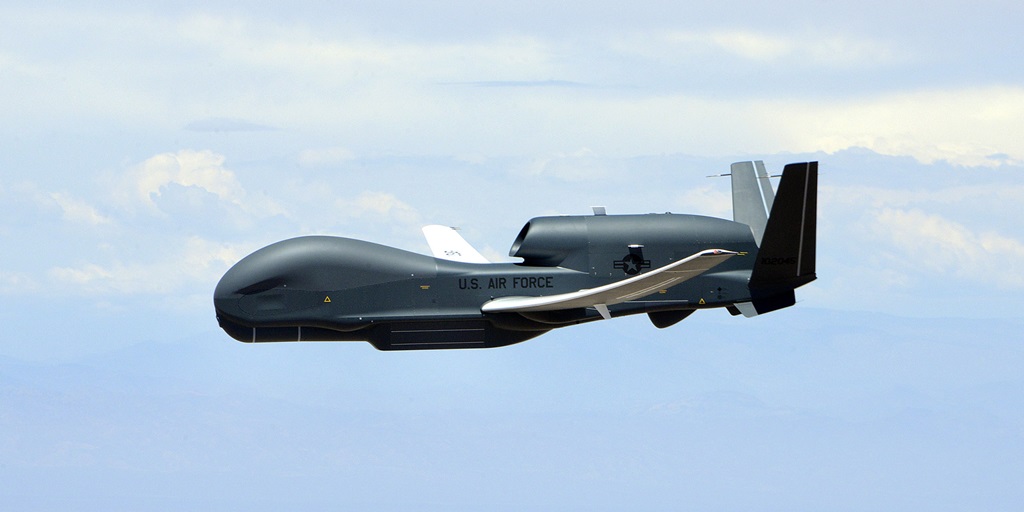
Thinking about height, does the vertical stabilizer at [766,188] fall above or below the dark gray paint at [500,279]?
above

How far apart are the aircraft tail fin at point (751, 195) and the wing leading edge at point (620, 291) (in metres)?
4.59

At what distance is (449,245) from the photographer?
3950 centimetres

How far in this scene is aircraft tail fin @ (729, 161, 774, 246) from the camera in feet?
124

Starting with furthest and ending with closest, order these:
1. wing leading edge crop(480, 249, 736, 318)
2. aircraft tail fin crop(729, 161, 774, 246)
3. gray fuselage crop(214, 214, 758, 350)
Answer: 1. aircraft tail fin crop(729, 161, 774, 246)
2. gray fuselage crop(214, 214, 758, 350)
3. wing leading edge crop(480, 249, 736, 318)

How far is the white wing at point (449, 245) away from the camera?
38.9 m

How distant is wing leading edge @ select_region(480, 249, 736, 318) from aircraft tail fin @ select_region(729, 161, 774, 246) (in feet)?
15.1

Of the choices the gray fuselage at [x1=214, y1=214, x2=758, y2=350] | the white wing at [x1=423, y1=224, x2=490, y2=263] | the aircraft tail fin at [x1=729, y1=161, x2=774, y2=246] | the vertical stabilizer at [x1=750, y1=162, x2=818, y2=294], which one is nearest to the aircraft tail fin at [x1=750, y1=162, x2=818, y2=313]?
the vertical stabilizer at [x1=750, y1=162, x2=818, y2=294]

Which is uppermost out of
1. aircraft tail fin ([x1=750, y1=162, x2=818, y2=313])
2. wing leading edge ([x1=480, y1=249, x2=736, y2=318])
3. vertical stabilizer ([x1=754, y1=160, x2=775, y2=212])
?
vertical stabilizer ([x1=754, y1=160, x2=775, y2=212])

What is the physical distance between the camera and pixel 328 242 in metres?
34.2

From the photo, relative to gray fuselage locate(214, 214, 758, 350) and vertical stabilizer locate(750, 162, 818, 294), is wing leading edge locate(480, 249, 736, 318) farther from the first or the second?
vertical stabilizer locate(750, 162, 818, 294)

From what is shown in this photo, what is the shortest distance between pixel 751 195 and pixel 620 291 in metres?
7.21

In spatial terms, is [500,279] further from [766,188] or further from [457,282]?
[766,188]

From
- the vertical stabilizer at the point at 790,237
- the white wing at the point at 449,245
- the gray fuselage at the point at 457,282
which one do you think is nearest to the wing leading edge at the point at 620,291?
the gray fuselage at the point at 457,282

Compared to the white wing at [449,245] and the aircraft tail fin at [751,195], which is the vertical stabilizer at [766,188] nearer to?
the aircraft tail fin at [751,195]
